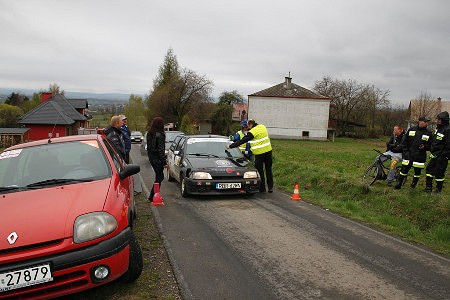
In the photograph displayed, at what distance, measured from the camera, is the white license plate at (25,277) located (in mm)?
3145

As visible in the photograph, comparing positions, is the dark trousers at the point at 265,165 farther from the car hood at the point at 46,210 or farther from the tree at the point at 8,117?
the tree at the point at 8,117

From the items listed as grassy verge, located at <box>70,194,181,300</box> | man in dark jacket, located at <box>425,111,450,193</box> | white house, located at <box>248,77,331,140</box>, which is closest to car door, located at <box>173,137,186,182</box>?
grassy verge, located at <box>70,194,181,300</box>

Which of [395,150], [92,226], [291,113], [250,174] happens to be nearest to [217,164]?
[250,174]

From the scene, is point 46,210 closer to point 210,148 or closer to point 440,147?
point 210,148

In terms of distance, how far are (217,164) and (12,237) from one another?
6160mm

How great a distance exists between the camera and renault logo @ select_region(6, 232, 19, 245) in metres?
3.27

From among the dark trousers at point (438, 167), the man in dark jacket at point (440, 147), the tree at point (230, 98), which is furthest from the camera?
the tree at point (230, 98)

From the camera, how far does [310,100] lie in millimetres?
58281

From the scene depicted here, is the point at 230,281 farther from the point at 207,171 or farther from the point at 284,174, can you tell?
the point at 284,174

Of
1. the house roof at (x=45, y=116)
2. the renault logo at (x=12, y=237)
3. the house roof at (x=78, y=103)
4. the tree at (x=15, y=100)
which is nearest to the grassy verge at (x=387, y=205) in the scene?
the renault logo at (x=12, y=237)

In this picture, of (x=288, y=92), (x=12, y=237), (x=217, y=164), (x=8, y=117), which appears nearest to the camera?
(x=12, y=237)

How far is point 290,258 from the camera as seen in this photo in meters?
4.98

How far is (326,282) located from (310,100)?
2213 inches

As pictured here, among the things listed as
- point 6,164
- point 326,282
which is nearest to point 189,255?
point 326,282
